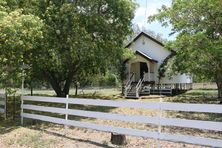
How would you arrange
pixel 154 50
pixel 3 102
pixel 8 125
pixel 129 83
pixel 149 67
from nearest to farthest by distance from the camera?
pixel 8 125 < pixel 3 102 < pixel 129 83 < pixel 149 67 < pixel 154 50

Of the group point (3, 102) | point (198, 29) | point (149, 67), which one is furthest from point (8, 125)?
point (149, 67)

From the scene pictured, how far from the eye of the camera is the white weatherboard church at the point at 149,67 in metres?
35.6

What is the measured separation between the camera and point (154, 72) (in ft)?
125

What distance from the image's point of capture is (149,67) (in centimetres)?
3703

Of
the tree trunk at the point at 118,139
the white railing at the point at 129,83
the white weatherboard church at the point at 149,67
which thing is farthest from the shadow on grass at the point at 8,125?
the white weatherboard church at the point at 149,67

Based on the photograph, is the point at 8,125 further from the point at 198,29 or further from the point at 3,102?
the point at 198,29

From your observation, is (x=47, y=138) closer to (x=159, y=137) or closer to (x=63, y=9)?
(x=159, y=137)

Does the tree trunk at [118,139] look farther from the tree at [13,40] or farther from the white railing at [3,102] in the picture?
the white railing at [3,102]

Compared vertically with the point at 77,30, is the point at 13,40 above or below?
below

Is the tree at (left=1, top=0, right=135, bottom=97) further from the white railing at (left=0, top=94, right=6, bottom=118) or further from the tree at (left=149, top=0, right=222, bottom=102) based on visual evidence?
the tree at (left=149, top=0, right=222, bottom=102)

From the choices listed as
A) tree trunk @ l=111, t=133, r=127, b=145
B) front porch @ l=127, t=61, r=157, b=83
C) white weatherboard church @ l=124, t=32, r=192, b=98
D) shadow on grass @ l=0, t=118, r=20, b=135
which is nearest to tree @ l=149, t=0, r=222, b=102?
tree trunk @ l=111, t=133, r=127, b=145

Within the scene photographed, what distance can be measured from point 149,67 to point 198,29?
15640mm

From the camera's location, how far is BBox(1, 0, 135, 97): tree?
21000 mm

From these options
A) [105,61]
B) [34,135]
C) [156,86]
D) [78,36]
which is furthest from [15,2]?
[156,86]
